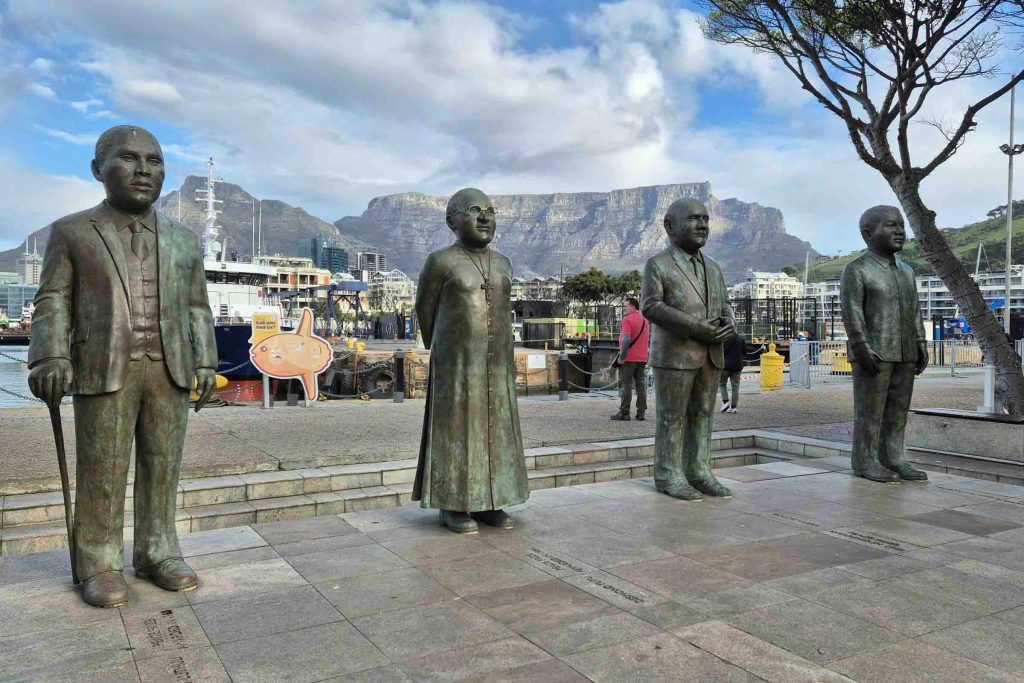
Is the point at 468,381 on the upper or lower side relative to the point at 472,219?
lower

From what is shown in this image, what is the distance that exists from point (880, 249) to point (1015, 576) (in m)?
3.18

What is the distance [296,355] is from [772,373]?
10.4m

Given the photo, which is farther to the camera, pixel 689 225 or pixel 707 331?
pixel 689 225

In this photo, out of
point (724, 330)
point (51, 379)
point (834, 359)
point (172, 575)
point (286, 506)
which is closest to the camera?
point (51, 379)

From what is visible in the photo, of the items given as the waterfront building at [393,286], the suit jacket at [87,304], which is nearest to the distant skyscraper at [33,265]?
the suit jacket at [87,304]

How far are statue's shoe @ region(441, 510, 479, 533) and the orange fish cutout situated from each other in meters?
7.31

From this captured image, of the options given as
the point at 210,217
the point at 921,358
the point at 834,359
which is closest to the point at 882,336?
the point at 921,358

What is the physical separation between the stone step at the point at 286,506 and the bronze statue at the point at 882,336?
81.1 inches

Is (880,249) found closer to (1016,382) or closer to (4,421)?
(1016,382)

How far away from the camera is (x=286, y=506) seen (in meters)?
5.51

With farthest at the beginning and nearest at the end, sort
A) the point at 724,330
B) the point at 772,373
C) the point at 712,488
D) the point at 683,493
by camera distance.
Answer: the point at 772,373 < the point at 712,488 < the point at 683,493 < the point at 724,330

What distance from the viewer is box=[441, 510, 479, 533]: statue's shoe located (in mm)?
4895

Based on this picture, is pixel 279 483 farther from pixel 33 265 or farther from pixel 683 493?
pixel 33 265

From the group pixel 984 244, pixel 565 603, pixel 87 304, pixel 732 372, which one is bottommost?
pixel 565 603
